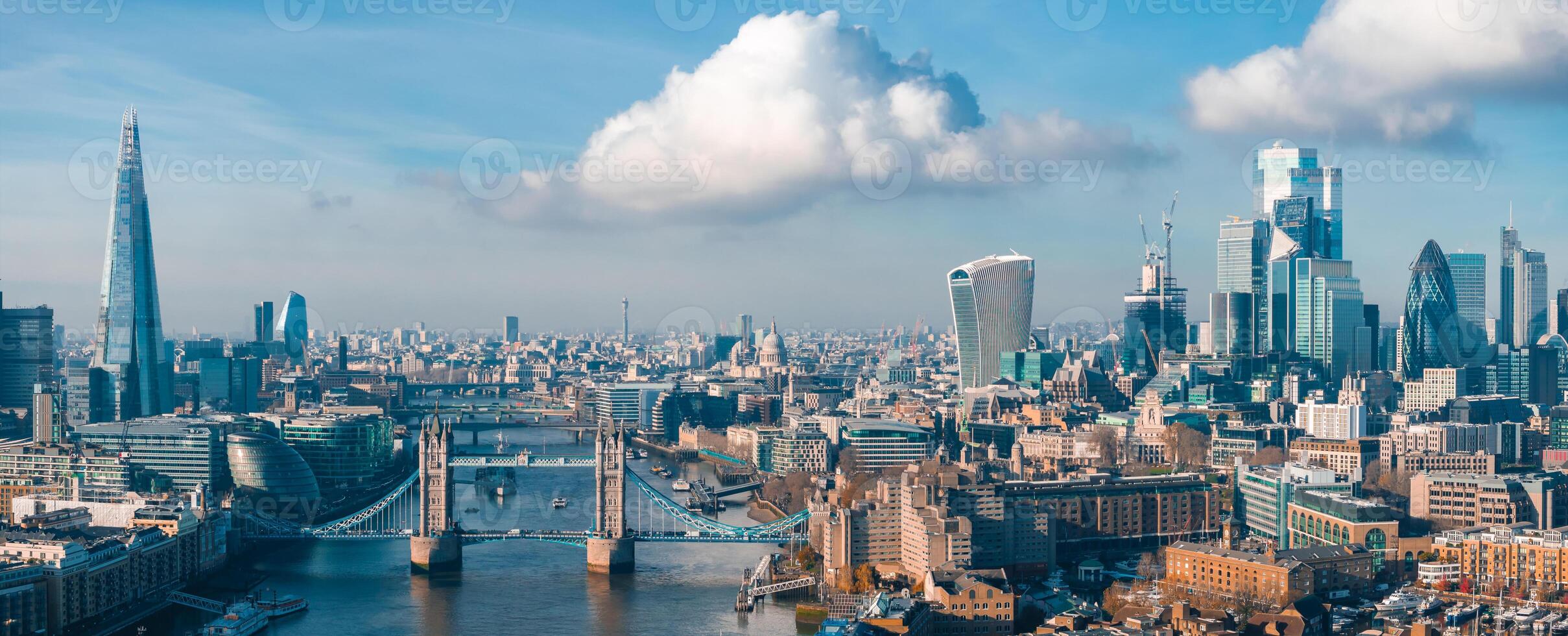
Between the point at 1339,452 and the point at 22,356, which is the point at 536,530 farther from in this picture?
the point at 22,356

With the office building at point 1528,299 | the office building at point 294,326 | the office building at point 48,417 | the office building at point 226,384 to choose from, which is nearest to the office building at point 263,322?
the office building at point 294,326

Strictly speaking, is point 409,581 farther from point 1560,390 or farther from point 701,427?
point 1560,390

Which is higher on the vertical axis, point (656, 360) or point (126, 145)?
point (126, 145)

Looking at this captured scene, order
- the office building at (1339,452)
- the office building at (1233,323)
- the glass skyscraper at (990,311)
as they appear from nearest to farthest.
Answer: the office building at (1339,452)
the glass skyscraper at (990,311)
the office building at (1233,323)

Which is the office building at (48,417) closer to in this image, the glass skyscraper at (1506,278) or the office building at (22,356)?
the office building at (22,356)

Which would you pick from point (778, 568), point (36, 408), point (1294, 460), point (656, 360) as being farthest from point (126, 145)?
point (656, 360)

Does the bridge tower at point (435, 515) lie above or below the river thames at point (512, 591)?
above

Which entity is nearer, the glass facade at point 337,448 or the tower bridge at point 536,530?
the tower bridge at point 536,530
